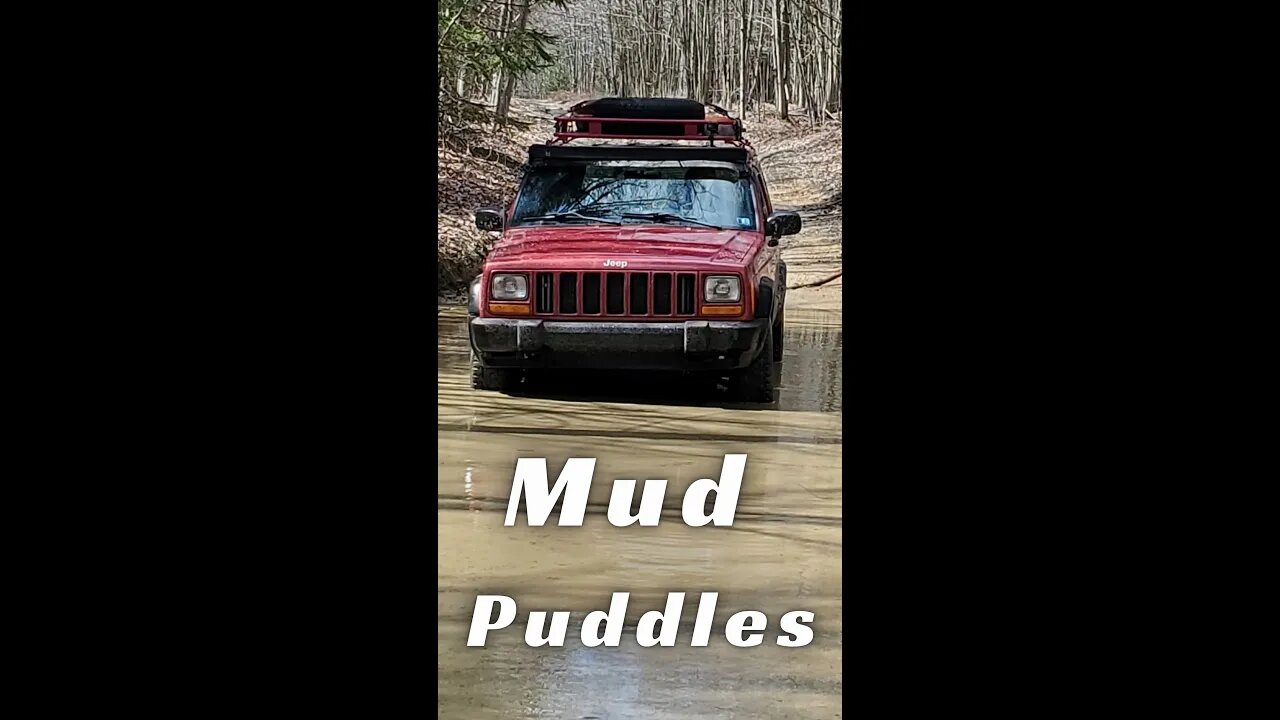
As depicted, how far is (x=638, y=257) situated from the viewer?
4.96m

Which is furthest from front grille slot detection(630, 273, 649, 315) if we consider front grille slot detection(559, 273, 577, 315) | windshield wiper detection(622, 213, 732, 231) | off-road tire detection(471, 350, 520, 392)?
off-road tire detection(471, 350, 520, 392)

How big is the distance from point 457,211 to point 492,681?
55.2 inches

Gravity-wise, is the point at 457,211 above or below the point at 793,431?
above

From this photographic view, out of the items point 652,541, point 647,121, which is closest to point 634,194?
point 647,121

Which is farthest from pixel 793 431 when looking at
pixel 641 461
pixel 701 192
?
pixel 701 192

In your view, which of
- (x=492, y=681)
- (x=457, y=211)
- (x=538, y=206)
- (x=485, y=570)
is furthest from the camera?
(x=538, y=206)

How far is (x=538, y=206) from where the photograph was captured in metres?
5.17

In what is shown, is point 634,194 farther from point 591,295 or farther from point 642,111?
point 591,295

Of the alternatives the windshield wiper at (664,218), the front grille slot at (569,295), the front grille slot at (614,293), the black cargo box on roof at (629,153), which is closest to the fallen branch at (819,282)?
the windshield wiper at (664,218)

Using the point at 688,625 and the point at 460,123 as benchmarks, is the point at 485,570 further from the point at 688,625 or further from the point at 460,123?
the point at 460,123

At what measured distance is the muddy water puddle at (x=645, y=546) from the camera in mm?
4090

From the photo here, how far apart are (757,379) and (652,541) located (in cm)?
81

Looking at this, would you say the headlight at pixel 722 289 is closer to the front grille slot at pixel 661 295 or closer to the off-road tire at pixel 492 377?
the front grille slot at pixel 661 295

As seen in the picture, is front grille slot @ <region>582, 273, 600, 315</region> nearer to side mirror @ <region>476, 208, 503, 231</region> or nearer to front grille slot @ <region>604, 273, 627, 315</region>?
front grille slot @ <region>604, 273, 627, 315</region>
